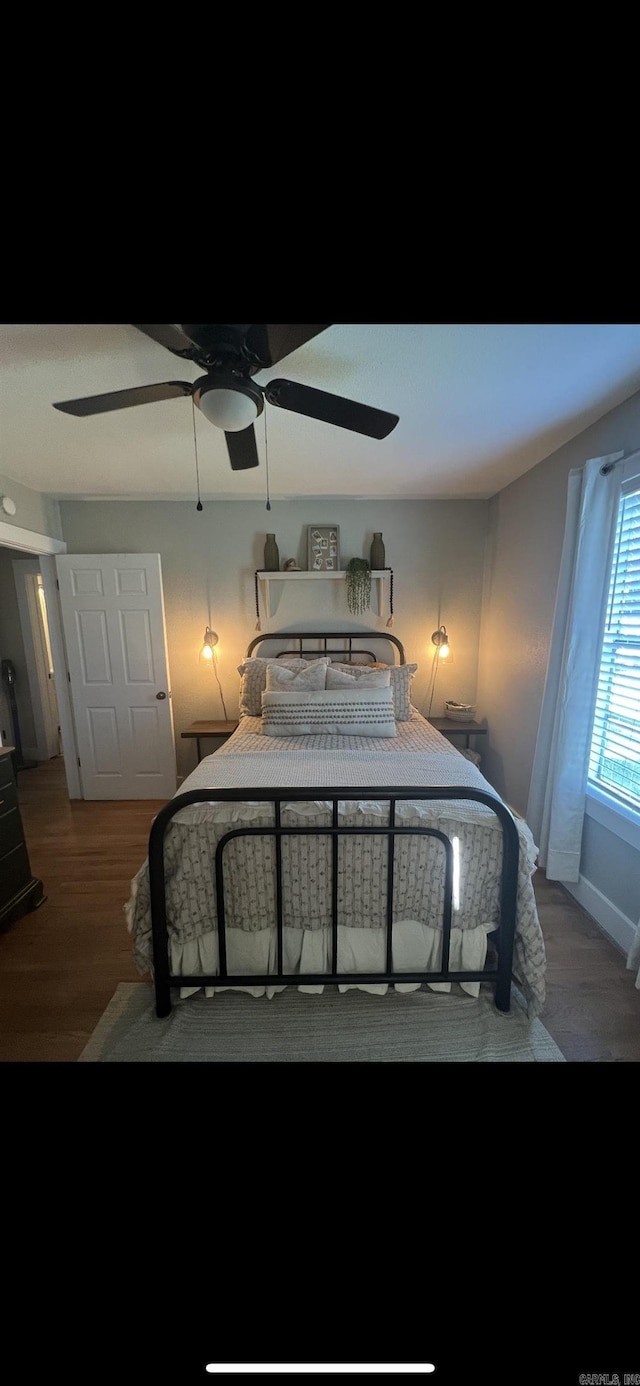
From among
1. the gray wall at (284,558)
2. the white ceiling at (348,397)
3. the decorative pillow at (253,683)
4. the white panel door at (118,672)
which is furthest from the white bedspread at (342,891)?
the gray wall at (284,558)

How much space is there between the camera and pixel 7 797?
6.89 ft

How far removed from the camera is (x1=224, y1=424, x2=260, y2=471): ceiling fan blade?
1729mm

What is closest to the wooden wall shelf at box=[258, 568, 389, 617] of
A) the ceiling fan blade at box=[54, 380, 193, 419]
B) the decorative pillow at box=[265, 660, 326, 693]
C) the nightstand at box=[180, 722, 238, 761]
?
the decorative pillow at box=[265, 660, 326, 693]

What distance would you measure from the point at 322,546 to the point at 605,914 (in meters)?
2.76

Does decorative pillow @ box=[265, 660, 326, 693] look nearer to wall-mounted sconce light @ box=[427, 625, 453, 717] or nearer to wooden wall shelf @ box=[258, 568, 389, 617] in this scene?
wooden wall shelf @ box=[258, 568, 389, 617]

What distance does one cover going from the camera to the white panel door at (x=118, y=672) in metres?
Result: 3.26

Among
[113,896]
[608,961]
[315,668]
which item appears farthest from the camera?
[315,668]

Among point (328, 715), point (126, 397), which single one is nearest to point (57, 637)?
point (328, 715)

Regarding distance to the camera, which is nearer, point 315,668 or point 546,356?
point 546,356

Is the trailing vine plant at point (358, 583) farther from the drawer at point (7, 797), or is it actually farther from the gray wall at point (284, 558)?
the drawer at point (7, 797)
